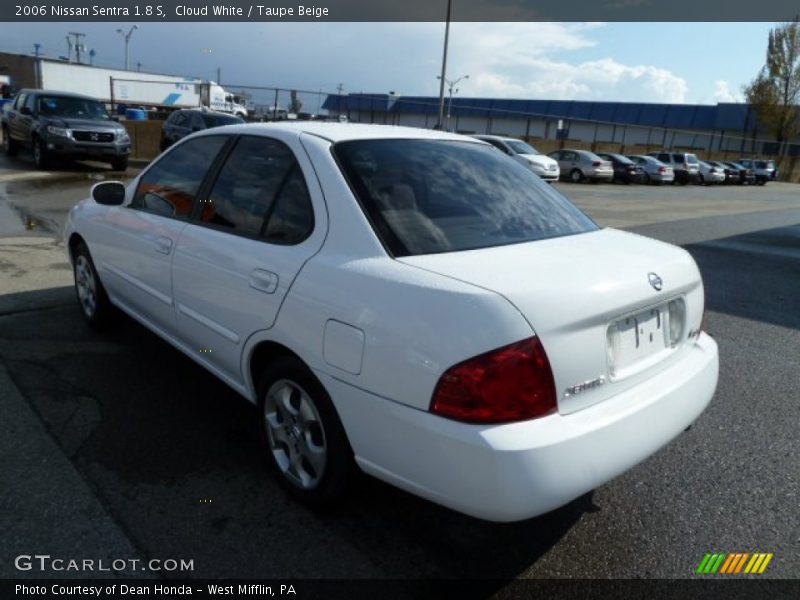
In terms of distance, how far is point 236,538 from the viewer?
99.6 inches

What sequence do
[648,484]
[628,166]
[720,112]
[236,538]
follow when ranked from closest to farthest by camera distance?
[236,538] < [648,484] < [628,166] < [720,112]

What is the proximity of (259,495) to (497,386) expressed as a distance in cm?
138

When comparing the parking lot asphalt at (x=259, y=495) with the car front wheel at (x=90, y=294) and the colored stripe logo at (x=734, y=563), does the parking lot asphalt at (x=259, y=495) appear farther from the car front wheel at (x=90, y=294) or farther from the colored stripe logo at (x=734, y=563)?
the car front wheel at (x=90, y=294)

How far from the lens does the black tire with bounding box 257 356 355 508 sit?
2.49 metres

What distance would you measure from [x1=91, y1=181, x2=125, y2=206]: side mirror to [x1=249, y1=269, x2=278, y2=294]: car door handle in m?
1.83

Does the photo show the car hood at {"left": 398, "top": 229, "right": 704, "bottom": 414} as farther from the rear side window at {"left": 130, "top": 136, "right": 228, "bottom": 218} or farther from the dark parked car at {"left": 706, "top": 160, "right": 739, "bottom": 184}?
the dark parked car at {"left": 706, "top": 160, "right": 739, "bottom": 184}

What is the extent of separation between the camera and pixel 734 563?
2.51 m

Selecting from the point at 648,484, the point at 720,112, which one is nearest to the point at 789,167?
the point at 720,112

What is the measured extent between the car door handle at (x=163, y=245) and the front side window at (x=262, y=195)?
304mm

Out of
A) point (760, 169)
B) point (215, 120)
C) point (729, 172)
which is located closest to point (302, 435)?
point (215, 120)

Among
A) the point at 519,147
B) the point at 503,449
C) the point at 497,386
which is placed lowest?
the point at 503,449

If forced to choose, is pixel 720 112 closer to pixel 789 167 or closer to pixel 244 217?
pixel 789 167

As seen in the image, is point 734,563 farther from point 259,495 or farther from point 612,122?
point 612,122

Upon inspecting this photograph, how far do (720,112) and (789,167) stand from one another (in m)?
13.3
